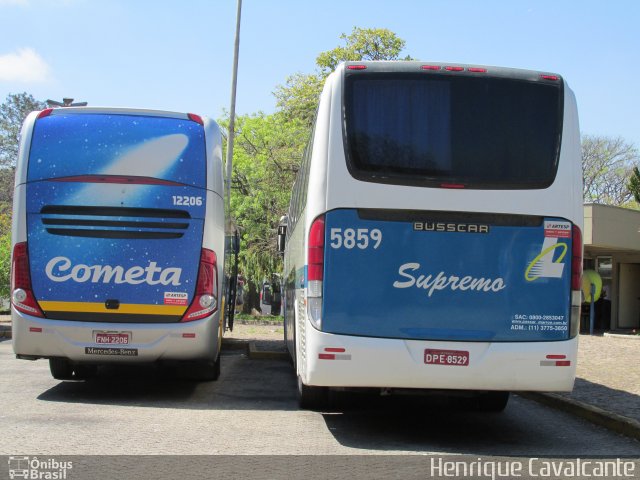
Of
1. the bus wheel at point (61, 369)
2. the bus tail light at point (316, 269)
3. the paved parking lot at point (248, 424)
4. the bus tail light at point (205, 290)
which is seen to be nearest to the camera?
the paved parking lot at point (248, 424)

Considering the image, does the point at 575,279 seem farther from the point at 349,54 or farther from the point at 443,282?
the point at 349,54

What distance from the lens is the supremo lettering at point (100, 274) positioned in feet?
32.6

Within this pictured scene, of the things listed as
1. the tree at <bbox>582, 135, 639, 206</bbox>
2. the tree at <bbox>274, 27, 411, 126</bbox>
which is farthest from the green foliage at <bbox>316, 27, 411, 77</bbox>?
the tree at <bbox>582, 135, 639, 206</bbox>

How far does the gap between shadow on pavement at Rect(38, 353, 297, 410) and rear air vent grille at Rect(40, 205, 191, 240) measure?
1784 millimetres

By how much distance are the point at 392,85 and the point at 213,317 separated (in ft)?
12.5

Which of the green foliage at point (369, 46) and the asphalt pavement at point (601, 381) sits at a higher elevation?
the green foliage at point (369, 46)

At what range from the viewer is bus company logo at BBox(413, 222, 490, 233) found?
26.1 ft

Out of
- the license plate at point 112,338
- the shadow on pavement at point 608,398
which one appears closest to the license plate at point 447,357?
the shadow on pavement at point 608,398

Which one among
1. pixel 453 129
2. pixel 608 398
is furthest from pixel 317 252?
pixel 608 398

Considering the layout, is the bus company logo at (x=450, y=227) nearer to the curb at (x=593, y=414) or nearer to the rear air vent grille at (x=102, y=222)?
the curb at (x=593, y=414)

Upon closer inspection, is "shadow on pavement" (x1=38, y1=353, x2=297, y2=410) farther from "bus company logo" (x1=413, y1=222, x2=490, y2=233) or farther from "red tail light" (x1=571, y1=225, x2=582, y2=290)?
"red tail light" (x1=571, y1=225, x2=582, y2=290)

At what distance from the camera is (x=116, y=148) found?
33.5 ft

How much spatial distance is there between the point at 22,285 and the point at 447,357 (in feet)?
16.8

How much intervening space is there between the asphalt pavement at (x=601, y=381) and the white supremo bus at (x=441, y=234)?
1.57 m
